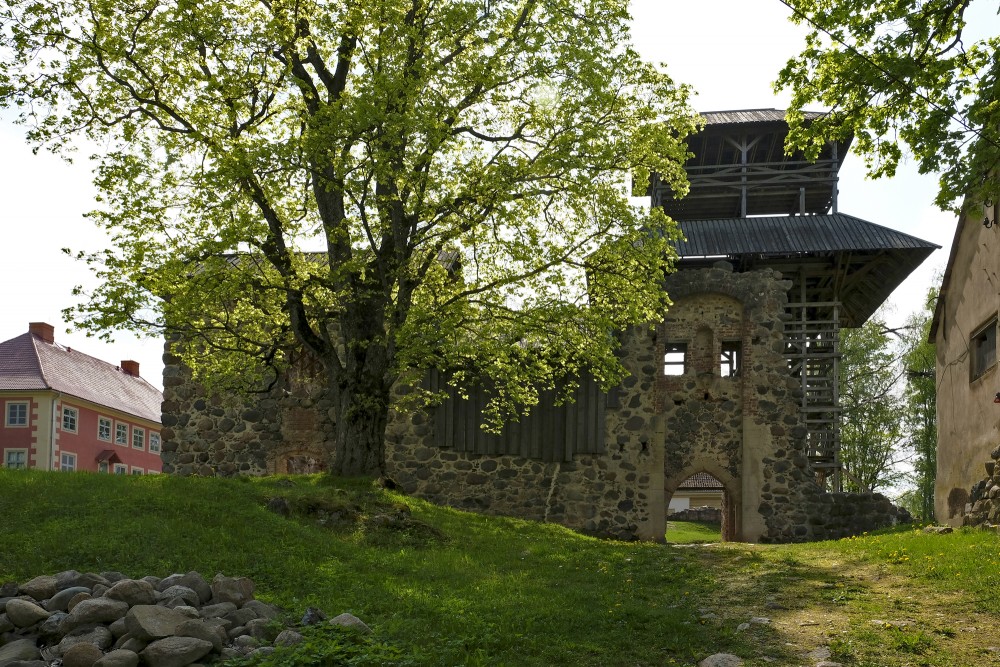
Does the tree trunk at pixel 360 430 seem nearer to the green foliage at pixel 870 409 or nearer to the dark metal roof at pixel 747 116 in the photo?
the dark metal roof at pixel 747 116

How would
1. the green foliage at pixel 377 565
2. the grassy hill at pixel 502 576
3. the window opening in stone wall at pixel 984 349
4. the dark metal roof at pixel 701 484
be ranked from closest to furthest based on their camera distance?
the grassy hill at pixel 502 576, the green foliage at pixel 377 565, the window opening in stone wall at pixel 984 349, the dark metal roof at pixel 701 484

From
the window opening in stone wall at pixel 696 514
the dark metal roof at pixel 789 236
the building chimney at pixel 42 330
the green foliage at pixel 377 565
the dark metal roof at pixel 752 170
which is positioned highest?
the dark metal roof at pixel 752 170

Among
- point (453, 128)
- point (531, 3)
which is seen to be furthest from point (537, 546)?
point (531, 3)

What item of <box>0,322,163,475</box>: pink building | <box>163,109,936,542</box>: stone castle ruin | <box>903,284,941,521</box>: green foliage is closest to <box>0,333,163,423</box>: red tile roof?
<box>0,322,163,475</box>: pink building

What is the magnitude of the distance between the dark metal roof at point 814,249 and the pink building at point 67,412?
29257 mm

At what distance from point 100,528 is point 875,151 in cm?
949

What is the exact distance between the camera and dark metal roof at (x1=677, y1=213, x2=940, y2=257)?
24047mm

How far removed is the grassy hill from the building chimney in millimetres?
35913

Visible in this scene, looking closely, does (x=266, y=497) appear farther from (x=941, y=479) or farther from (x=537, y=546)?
(x=941, y=479)

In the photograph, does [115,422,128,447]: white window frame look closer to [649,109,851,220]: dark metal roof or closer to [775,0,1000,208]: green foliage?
[649,109,851,220]: dark metal roof

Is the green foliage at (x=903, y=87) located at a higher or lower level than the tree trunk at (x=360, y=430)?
higher

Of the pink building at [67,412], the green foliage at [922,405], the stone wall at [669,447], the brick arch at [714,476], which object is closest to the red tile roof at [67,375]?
the pink building at [67,412]

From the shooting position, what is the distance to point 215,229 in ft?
46.4

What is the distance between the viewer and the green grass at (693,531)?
90.0 feet
